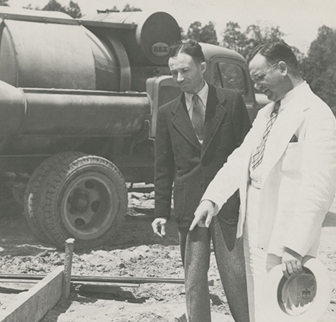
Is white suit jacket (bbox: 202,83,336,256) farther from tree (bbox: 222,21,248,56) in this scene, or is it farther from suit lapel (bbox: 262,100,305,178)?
tree (bbox: 222,21,248,56)

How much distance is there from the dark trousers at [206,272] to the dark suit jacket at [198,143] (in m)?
0.14

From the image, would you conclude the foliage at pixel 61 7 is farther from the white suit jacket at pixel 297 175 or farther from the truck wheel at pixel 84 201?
the white suit jacket at pixel 297 175

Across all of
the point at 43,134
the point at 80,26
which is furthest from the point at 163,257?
the point at 80,26

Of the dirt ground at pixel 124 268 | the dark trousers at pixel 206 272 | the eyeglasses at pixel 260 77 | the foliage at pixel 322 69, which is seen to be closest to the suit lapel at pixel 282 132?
the eyeglasses at pixel 260 77

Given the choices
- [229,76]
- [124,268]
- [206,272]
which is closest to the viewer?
[206,272]

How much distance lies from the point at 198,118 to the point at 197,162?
10.6 inches

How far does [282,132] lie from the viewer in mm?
3434

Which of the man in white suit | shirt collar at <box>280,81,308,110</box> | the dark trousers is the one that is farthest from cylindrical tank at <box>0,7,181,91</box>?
shirt collar at <box>280,81,308,110</box>

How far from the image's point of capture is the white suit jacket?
127 inches

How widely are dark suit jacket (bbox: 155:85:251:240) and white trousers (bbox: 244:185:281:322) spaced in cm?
55

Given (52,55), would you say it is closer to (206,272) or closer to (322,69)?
(206,272)

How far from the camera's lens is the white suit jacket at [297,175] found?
10.5ft

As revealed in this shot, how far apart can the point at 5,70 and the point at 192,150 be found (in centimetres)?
437

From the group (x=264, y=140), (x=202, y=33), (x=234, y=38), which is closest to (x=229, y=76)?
(x=264, y=140)
